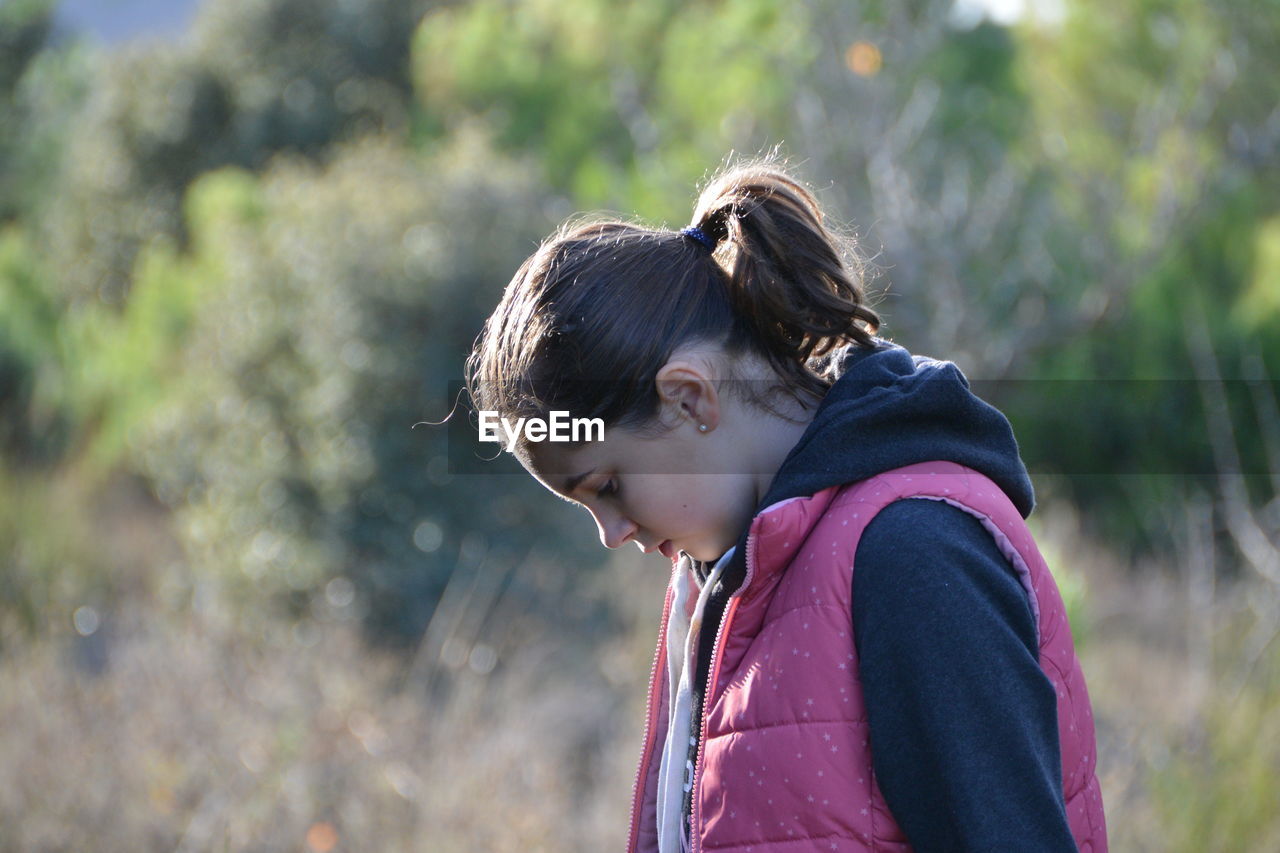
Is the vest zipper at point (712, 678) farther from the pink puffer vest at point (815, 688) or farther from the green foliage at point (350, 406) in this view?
the green foliage at point (350, 406)

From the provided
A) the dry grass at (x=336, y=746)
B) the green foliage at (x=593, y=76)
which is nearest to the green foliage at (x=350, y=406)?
the dry grass at (x=336, y=746)

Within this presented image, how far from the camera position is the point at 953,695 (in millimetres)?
1129

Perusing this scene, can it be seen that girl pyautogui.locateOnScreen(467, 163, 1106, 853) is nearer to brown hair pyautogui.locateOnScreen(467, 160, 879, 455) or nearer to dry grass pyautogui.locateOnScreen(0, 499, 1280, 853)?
brown hair pyautogui.locateOnScreen(467, 160, 879, 455)

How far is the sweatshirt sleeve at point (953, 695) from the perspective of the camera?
112cm

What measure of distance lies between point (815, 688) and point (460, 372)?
3490 millimetres

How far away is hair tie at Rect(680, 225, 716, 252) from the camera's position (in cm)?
149

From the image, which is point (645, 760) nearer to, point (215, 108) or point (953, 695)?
point (953, 695)

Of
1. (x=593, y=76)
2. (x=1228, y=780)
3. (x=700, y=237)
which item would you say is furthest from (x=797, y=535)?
(x=593, y=76)

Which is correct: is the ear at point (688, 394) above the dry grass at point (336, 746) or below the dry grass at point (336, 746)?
above

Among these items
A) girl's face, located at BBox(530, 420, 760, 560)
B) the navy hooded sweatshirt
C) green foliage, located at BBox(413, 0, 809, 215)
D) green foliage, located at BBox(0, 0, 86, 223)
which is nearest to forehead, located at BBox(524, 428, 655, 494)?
girl's face, located at BBox(530, 420, 760, 560)

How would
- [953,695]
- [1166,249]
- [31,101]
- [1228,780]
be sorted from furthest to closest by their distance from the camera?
1. [31,101]
2. [1166,249]
3. [1228,780]
4. [953,695]

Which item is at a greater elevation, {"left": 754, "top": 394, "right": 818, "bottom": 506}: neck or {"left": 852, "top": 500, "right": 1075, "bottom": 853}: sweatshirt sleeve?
{"left": 754, "top": 394, "right": 818, "bottom": 506}: neck

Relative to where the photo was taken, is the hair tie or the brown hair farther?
the hair tie

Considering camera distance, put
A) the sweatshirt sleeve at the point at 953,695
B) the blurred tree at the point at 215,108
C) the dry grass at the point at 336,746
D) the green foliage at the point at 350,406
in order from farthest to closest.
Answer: the blurred tree at the point at 215,108 < the green foliage at the point at 350,406 < the dry grass at the point at 336,746 < the sweatshirt sleeve at the point at 953,695
